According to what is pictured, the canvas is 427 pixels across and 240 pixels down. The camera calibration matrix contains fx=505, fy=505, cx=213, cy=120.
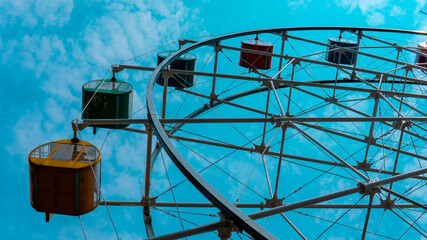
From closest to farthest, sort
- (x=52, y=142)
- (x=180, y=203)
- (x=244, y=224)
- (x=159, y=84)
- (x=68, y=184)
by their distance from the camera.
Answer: (x=244, y=224) < (x=68, y=184) < (x=52, y=142) < (x=180, y=203) < (x=159, y=84)

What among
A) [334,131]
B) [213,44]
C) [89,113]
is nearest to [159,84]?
[213,44]

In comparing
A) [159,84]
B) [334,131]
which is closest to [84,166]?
[334,131]

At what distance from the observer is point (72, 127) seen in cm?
1478

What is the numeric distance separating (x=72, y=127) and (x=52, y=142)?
0.72m

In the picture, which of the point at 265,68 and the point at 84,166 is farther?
the point at 265,68

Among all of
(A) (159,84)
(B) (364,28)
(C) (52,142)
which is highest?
(B) (364,28)

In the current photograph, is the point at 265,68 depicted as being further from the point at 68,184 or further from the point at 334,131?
the point at 68,184

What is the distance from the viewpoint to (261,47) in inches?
1123

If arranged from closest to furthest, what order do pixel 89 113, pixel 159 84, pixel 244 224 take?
pixel 244 224
pixel 89 113
pixel 159 84

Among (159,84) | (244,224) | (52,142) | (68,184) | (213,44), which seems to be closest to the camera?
(244,224)

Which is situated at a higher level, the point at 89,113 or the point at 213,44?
the point at 213,44

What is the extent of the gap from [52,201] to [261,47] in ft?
57.3

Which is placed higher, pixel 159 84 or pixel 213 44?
pixel 213 44

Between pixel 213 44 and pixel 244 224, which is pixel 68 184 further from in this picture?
pixel 213 44
